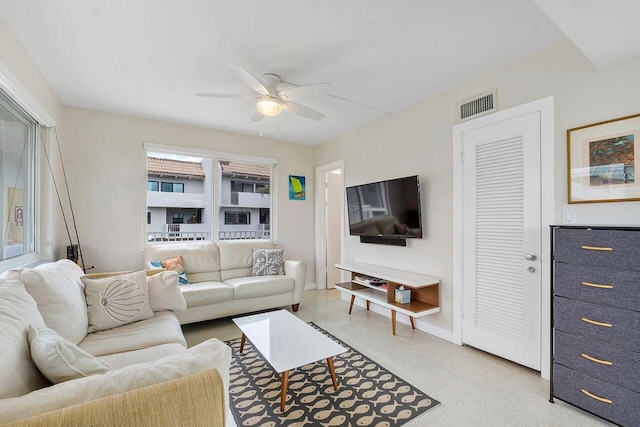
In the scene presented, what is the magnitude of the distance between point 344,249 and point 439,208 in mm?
1735

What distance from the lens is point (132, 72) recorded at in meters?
2.61

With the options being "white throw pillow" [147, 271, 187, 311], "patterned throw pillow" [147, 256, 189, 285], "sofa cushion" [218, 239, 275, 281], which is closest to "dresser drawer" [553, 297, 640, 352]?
"white throw pillow" [147, 271, 187, 311]

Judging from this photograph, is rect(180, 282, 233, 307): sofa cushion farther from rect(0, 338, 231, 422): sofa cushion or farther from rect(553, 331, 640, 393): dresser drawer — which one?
rect(553, 331, 640, 393): dresser drawer

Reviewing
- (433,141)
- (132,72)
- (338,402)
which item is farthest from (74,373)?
(433,141)

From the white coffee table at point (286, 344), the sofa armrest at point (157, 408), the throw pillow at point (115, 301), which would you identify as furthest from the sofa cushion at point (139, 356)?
the sofa armrest at point (157, 408)

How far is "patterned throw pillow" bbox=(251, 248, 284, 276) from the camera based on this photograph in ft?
13.0

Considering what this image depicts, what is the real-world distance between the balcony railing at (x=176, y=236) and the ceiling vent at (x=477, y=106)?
3638 mm

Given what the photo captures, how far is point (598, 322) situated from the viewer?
5.59ft

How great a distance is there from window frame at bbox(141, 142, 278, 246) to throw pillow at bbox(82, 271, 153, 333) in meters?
1.68

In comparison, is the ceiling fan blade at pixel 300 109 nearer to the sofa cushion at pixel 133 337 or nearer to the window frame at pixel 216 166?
the window frame at pixel 216 166

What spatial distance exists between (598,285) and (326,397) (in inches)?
72.8

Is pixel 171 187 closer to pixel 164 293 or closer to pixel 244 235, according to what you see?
pixel 244 235

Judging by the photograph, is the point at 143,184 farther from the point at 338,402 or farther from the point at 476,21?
the point at 476,21

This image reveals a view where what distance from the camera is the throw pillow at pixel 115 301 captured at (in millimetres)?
2055
